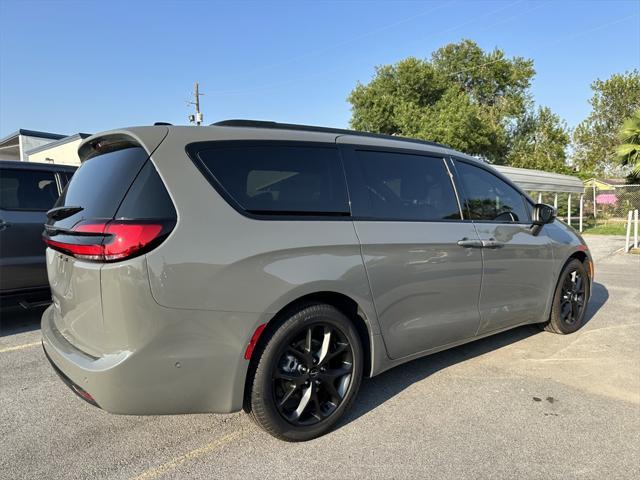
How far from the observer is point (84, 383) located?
2211 millimetres

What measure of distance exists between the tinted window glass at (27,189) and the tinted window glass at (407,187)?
13.5 feet

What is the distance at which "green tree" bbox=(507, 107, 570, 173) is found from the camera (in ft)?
104

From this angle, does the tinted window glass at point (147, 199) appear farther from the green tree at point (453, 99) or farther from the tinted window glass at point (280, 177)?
the green tree at point (453, 99)

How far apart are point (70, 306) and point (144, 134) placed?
1015 millimetres

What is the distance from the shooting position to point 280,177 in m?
2.65

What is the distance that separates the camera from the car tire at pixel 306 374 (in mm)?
2447

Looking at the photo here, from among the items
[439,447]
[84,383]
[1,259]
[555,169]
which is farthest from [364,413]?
[555,169]

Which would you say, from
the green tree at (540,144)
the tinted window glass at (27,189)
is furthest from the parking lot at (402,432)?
the green tree at (540,144)

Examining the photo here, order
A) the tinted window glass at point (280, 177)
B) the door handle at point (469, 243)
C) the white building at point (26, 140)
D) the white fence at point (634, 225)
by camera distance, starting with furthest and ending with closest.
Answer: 1. the white building at point (26, 140)
2. the white fence at point (634, 225)
3. the door handle at point (469, 243)
4. the tinted window glass at point (280, 177)

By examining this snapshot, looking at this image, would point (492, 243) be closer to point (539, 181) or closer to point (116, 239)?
point (116, 239)

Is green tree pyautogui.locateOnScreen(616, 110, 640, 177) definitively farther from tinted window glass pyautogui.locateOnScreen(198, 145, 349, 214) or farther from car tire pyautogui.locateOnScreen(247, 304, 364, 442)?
car tire pyautogui.locateOnScreen(247, 304, 364, 442)

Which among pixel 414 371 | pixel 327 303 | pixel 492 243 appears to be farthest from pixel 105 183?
pixel 492 243

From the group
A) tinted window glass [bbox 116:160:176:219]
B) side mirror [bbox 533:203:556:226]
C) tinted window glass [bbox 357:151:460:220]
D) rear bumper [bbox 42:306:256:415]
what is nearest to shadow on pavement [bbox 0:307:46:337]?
rear bumper [bbox 42:306:256:415]

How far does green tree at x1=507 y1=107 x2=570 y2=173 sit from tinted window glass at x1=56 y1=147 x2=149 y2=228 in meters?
33.3
